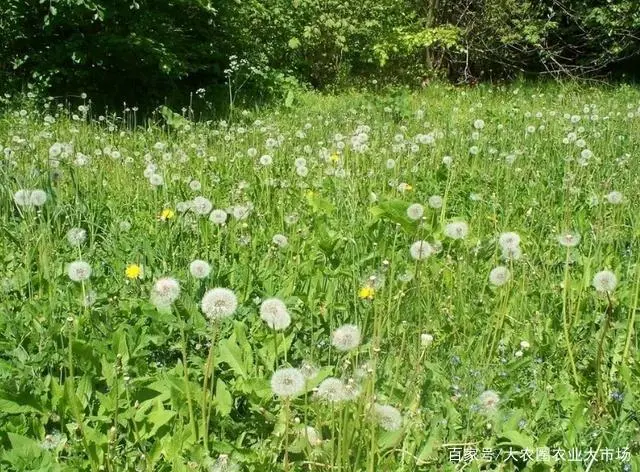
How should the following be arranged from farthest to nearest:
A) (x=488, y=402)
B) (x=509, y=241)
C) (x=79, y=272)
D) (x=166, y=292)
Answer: (x=509, y=241) < (x=79, y=272) < (x=166, y=292) < (x=488, y=402)

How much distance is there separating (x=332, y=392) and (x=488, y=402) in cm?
46

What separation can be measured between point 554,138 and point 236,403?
4000 mm

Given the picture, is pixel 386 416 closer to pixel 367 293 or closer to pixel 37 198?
pixel 367 293

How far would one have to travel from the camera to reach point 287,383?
1.48 m

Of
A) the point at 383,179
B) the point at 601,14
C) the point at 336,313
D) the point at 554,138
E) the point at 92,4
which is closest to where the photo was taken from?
the point at 336,313

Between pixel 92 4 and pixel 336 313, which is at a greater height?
pixel 92 4

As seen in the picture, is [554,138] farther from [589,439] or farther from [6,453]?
[6,453]

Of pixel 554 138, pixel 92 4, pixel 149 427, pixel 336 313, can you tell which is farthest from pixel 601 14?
pixel 149 427

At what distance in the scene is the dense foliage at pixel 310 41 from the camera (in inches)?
286

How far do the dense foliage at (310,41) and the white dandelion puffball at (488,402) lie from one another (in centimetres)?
595

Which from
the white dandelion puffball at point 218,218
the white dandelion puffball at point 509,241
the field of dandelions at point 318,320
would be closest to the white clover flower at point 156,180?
the field of dandelions at point 318,320

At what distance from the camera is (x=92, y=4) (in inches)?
251

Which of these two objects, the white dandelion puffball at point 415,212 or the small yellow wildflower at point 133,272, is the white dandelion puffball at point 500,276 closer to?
the white dandelion puffball at point 415,212

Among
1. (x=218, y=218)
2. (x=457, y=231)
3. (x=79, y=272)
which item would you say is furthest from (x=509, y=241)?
(x=79, y=272)
